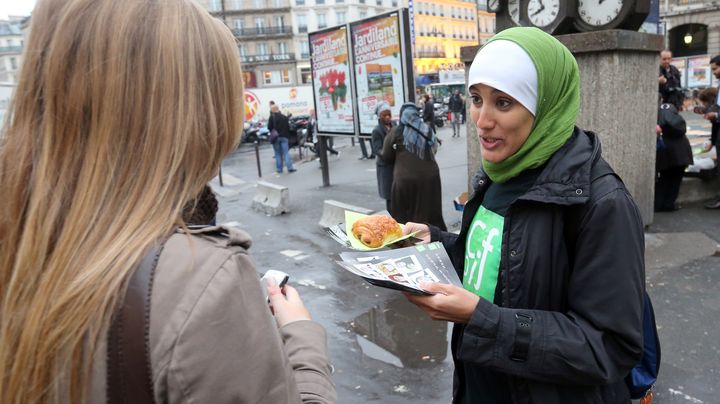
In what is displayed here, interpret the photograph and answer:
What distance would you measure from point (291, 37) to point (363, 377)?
233 ft

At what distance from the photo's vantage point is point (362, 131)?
956cm

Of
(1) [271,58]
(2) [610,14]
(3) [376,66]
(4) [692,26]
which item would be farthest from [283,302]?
(1) [271,58]

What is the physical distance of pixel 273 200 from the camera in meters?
9.17

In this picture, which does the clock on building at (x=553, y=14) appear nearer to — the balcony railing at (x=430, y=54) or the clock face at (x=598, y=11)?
the clock face at (x=598, y=11)

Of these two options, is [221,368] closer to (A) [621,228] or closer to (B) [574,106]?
(A) [621,228]

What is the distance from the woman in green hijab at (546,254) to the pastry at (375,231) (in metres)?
0.50

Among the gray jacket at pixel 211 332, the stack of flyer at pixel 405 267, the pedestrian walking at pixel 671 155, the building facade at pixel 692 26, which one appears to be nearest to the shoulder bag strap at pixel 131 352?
the gray jacket at pixel 211 332

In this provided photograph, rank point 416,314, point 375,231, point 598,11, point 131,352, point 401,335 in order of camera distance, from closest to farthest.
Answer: point 131,352 < point 375,231 < point 401,335 < point 416,314 < point 598,11

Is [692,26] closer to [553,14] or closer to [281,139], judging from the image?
[281,139]

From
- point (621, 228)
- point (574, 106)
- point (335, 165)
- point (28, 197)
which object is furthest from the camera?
point (335, 165)

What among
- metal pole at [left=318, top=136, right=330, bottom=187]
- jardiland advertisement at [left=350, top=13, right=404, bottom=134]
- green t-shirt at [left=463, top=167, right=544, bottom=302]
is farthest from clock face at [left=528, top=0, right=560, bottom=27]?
metal pole at [left=318, top=136, right=330, bottom=187]

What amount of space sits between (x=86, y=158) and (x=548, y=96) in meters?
1.29

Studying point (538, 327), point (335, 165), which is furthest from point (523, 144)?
point (335, 165)

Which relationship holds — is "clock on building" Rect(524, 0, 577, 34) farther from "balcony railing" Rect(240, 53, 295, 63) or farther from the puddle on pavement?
"balcony railing" Rect(240, 53, 295, 63)
